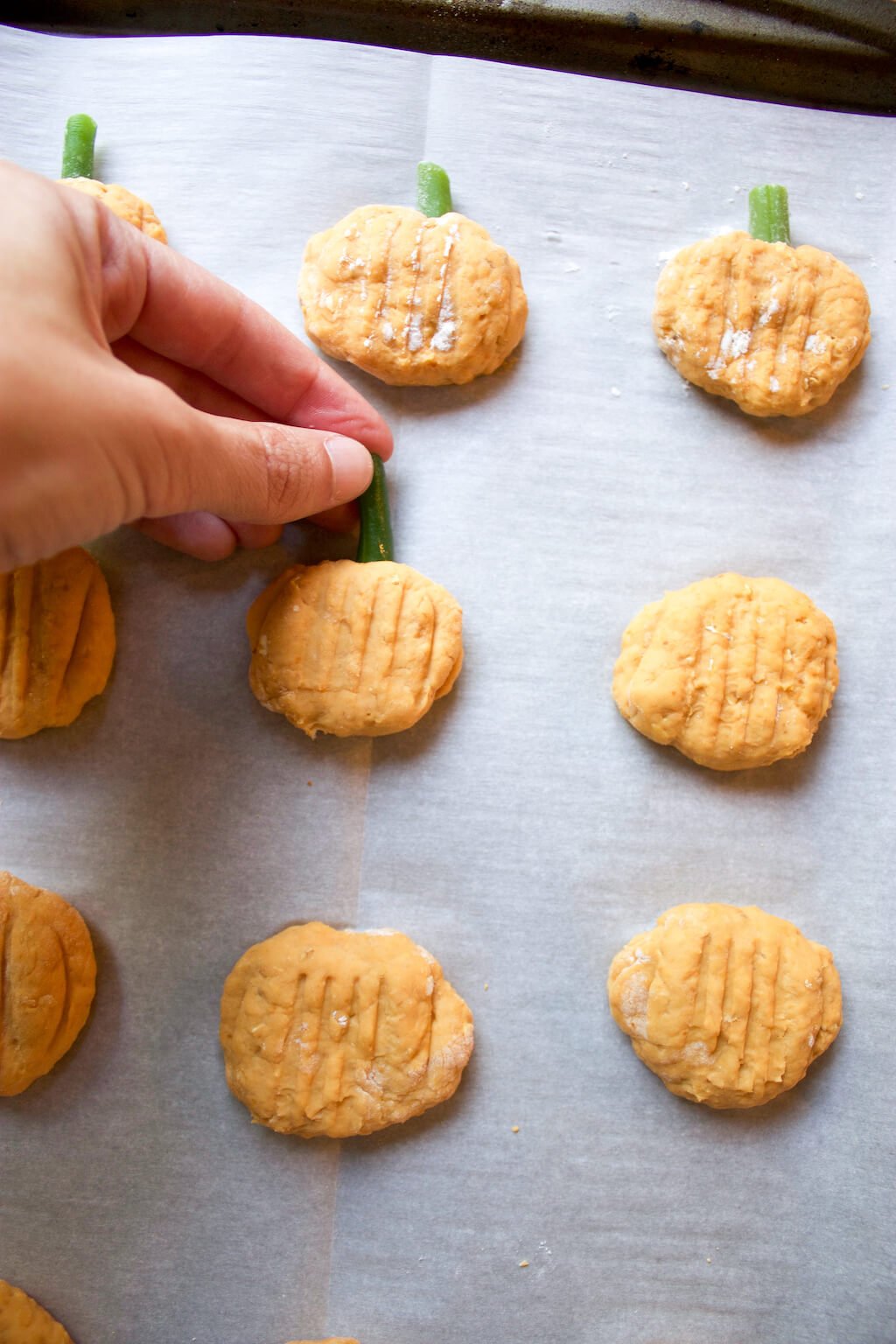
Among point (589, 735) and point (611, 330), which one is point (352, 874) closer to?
point (589, 735)

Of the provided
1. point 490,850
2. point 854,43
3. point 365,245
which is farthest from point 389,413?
point 854,43

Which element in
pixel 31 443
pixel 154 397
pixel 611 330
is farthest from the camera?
pixel 611 330

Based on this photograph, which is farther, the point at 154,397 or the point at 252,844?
the point at 252,844

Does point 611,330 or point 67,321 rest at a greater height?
point 67,321

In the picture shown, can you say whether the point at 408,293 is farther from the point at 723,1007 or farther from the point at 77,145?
the point at 723,1007

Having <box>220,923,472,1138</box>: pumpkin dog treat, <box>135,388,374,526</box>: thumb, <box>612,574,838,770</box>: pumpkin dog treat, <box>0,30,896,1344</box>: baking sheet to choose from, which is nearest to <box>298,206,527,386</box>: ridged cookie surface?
<box>0,30,896,1344</box>: baking sheet
